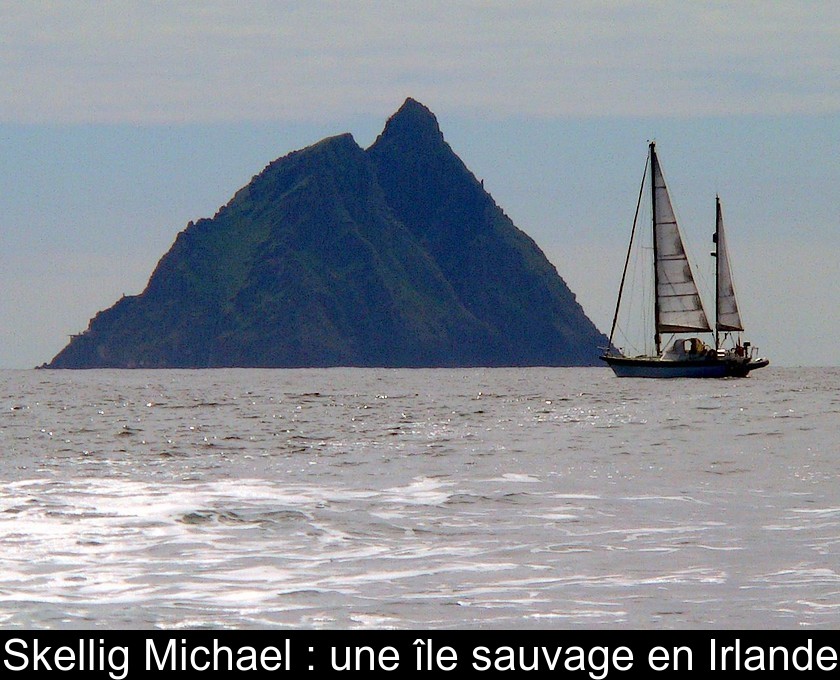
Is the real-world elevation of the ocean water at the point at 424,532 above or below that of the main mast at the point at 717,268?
below

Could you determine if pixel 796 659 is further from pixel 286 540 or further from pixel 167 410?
pixel 167 410

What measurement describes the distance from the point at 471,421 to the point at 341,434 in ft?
33.4

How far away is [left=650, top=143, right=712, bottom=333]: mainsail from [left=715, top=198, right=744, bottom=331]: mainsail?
5890 millimetres

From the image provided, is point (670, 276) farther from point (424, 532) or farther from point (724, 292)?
point (424, 532)

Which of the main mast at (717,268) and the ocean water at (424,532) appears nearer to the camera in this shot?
the ocean water at (424,532)

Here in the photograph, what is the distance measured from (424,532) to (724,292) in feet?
362

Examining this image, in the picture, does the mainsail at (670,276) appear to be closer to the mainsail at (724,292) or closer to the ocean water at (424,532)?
the mainsail at (724,292)

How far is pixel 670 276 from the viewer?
11762 centimetres

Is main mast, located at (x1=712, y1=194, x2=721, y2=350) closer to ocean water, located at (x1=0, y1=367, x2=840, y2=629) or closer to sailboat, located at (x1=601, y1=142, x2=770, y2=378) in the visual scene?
sailboat, located at (x1=601, y1=142, x2=770, y2=378)

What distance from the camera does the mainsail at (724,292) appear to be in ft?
407

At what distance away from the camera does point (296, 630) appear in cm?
1160

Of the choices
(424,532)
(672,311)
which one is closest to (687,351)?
(672,311)

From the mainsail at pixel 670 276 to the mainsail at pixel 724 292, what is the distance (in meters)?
5.89

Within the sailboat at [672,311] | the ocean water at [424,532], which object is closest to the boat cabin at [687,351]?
the sailboat at [672,311]
